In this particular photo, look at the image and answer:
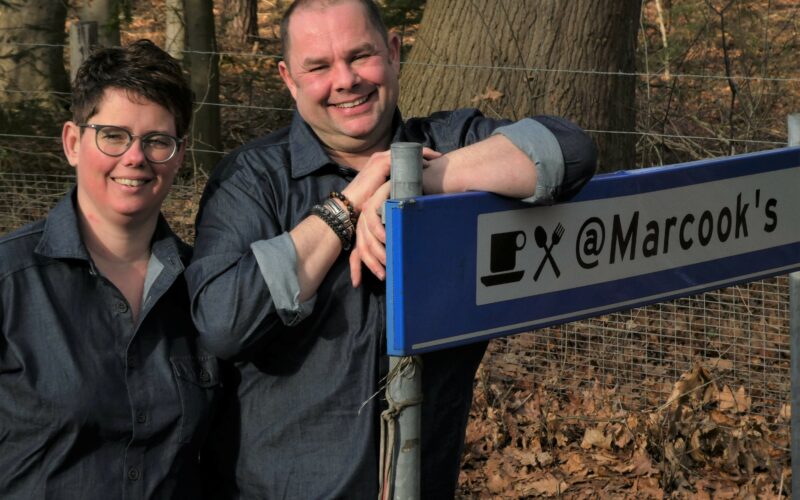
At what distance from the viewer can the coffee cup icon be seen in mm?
2248

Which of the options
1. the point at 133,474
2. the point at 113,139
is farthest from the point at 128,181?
the point at 133,474

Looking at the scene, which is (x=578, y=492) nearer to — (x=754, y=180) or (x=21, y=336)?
(x=754, y=180)

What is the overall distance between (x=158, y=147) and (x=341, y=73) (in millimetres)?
460

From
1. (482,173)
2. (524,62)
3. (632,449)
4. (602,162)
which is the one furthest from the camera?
(602,162)

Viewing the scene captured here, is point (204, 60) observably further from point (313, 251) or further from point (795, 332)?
point (313, 251)

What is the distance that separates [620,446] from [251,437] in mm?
3110

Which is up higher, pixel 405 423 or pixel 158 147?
pixel 158 147

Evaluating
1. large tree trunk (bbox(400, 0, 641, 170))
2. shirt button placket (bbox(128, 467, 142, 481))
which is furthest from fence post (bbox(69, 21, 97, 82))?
shirt button placket (bbox(128, 467, 142, 481))

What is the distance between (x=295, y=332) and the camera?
2445 mm

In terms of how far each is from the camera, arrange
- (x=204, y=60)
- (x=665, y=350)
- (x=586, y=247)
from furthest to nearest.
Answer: (x=204, y=60) < (x=665, y=350) < (x=586, y=247)

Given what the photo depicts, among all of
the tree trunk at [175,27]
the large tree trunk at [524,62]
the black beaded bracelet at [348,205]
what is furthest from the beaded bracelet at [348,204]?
the tree trunk at [175,27]

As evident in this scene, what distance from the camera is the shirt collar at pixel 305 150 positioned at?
100 inches

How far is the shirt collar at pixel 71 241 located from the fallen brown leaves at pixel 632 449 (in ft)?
9.10

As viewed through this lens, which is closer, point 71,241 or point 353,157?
point 71,241
